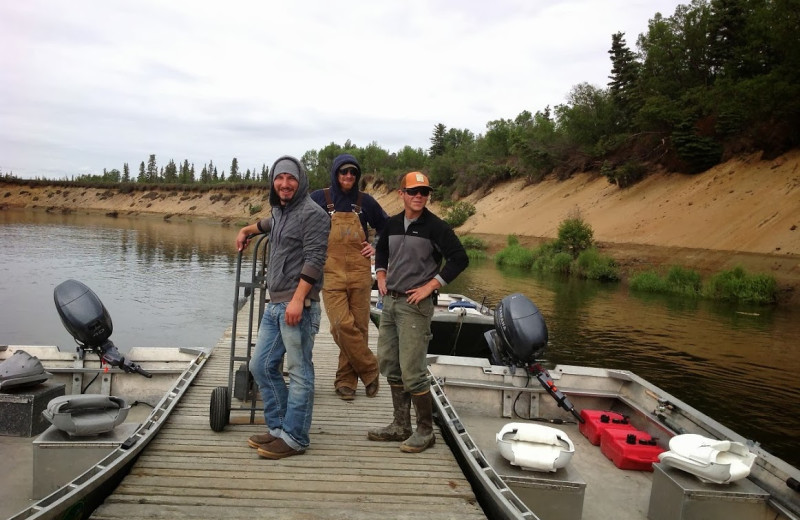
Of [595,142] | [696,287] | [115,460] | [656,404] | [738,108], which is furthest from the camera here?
[595,142]

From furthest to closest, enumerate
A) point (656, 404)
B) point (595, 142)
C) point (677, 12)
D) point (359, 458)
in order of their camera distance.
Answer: point (595, 142) → point (677, 12) → point (656, 404) → point (359, 458)

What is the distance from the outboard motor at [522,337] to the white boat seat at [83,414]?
14.9 ft

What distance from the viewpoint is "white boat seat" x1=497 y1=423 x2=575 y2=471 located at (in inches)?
181

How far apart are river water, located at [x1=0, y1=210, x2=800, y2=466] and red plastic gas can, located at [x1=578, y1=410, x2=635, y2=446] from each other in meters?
2.80

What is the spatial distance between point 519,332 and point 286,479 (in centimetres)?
424

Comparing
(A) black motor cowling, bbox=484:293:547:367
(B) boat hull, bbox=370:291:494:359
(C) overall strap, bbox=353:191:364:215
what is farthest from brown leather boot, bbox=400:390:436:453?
(B) boat hull, bbox=370:291:494:359

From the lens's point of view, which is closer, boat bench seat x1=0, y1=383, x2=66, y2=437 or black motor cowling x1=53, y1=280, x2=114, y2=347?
boat bench seat x1=0, y1=383, x2=66, y2=437

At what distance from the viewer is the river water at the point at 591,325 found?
35.1 ft

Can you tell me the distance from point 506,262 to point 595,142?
61.9 ft

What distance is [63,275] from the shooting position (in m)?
22.0

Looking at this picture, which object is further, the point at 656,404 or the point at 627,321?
the point at 627,321

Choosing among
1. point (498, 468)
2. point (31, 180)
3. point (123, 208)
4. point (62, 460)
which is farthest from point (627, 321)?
point (31, 180)

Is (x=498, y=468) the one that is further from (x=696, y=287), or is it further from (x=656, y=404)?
(x=696, y=287)

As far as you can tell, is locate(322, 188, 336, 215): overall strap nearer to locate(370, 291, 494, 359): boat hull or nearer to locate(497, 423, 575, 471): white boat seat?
locate(497, 423, 575, 471): white boat seat
